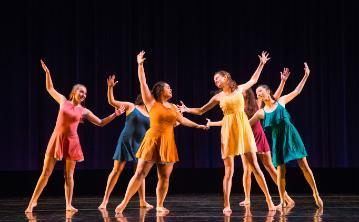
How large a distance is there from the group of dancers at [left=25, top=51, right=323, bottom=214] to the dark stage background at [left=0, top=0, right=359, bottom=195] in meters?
3.22

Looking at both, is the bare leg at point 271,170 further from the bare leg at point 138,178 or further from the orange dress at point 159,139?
the bare leg at point 138,178

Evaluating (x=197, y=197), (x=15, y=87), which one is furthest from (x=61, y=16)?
(x=197, y=197)

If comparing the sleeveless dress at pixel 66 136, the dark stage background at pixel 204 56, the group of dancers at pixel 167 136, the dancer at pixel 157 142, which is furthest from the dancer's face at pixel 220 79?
the dark stage background at pixel 204 56

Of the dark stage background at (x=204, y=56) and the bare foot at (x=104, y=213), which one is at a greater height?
the dark stage background at (x=204, y=56)

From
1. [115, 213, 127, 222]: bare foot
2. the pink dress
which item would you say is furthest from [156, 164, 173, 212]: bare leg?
the pink dress

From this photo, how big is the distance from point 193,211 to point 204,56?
426cm

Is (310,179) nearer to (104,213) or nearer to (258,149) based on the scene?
(258,149)

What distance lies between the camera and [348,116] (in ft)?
31.3

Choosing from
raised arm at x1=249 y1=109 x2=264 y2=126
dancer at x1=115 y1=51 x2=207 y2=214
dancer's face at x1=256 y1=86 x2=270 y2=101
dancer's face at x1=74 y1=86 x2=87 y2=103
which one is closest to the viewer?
dancer at x1=115 y1=51 x2=207 y2=214

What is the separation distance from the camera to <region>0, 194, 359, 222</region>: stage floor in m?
5.12

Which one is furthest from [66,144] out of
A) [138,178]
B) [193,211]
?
[193,211]

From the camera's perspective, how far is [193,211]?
577 centimetres

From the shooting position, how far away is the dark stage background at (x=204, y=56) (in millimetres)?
9508

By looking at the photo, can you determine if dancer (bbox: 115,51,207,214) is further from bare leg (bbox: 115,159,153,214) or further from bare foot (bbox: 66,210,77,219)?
bare foot (bbox: 66,210,77,219)
